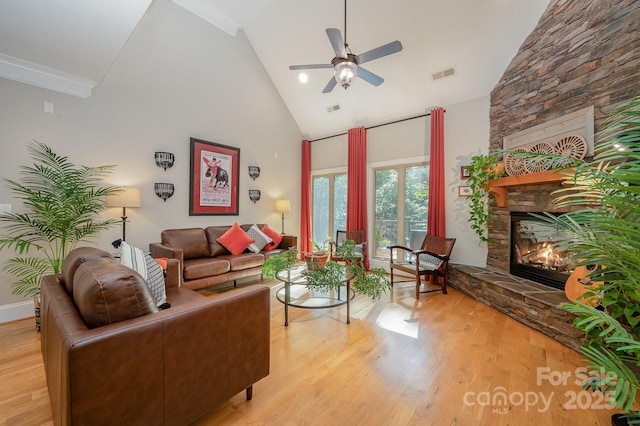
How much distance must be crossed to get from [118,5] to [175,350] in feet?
9.28

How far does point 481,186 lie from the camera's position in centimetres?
368

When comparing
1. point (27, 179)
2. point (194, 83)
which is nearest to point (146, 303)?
point (27, 179)

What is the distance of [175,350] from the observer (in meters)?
1.25

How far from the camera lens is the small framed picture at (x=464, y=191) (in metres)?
4.03

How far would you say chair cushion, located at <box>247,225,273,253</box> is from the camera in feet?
14.7

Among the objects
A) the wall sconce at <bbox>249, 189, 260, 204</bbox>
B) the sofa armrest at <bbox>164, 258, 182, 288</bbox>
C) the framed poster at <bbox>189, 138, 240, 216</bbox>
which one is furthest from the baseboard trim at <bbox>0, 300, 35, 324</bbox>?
the wall sconce at <bbox>249, 189, 260, 204</bbox>

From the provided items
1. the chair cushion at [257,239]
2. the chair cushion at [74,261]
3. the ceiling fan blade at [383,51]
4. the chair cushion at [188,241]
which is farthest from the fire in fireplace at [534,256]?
the chair cushion at [188,241]

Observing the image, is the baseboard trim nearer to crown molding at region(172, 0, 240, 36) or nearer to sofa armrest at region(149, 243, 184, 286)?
sofa armrest at region(149, 243, 184, 286)

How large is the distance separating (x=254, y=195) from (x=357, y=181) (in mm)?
2064

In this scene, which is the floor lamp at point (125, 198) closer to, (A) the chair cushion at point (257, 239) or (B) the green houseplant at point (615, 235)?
(A) the chair cushion at point (257, 239)

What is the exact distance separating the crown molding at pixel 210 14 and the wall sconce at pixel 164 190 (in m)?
2.69

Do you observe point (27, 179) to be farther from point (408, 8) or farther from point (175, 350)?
point (408, 8)

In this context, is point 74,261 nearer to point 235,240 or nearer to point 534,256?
point 235,240

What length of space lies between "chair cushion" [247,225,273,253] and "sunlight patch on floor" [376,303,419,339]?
2334 millimetres
